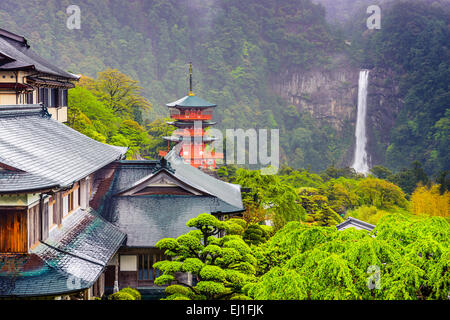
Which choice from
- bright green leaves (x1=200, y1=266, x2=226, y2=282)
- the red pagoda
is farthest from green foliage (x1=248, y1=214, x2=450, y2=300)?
the red pagoda

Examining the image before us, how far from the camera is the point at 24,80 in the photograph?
1767 centimetres

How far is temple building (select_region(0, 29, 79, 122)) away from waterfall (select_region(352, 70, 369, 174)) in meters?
77.5

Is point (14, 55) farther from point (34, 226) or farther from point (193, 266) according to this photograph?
point (193, 266)

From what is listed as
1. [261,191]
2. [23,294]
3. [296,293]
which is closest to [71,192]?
[23,294]

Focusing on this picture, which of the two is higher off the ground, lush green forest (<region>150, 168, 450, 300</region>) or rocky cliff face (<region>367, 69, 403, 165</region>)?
rocky cliff face (<region>367, 69, 403, 165</region>)

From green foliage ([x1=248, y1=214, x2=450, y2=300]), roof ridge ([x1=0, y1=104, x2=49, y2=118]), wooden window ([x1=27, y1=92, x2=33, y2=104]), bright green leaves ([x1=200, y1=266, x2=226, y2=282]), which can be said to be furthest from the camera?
wooden window ([x1=27, y1=92, x2=33, y2=104])

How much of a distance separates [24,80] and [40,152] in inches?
345

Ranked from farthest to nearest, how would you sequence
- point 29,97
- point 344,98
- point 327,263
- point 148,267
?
point 344,98
point 29,97
point 148,267
point 327,263

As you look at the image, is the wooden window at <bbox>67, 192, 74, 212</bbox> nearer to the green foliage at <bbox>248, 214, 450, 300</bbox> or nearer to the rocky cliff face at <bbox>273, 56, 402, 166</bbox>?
the green foliage at <bbox>248, 214, 450, 300</bbox>

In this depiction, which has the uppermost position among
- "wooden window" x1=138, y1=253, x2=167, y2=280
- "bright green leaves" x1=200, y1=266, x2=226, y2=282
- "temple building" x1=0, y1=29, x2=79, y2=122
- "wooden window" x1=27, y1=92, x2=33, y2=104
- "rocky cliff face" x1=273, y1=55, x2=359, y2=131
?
"rocky cliff face" x1=273, y1=55, x2=359, y2=131

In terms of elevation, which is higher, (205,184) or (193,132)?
(193,132)

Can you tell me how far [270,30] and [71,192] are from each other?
121626 mm

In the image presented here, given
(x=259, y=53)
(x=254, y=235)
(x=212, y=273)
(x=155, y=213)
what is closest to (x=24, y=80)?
(x=155, y=213)

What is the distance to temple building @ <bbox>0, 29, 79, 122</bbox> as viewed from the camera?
16938mm
